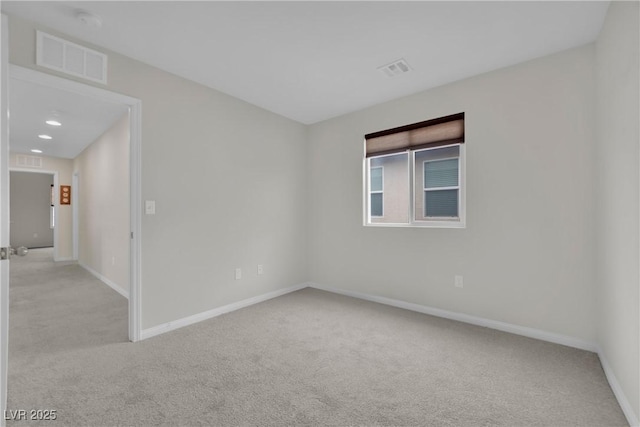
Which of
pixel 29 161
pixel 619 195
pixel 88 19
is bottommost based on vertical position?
pixel 619 195

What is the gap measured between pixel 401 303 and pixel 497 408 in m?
1.79

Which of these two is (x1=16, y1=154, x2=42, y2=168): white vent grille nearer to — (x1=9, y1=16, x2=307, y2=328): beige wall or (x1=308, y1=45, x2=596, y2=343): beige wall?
(x1=9, y1=16, x2=307, y2=328): beige wall

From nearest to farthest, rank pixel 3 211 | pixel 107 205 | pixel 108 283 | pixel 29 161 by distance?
pixel 3 211 → pixel 108 283 → pixel 107 205 → pixel 29 161

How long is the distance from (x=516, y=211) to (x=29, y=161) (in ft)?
31.1

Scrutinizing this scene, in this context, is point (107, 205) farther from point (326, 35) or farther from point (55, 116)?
point (326, 35)

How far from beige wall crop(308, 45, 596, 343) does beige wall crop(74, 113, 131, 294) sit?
3639mm

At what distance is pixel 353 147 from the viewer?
3.95 m

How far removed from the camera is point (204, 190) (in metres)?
3.14

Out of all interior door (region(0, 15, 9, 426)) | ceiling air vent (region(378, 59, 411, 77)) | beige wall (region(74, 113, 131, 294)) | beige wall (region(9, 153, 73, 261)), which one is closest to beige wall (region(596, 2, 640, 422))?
ceiling air vent (region(378, 59, 411, 77))

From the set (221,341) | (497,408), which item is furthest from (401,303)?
(221,341)

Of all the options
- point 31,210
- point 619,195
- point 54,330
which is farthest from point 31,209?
point 619,195

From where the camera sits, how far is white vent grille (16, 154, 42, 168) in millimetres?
6412

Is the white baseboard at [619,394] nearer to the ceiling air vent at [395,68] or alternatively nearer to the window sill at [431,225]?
the window sill at [431,225]

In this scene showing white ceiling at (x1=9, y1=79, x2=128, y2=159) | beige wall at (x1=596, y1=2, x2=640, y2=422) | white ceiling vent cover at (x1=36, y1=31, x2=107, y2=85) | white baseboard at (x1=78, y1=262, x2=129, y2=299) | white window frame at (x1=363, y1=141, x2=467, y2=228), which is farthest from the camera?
white baseboard at (x1=78, y1=262, x2=129, y2=299)
